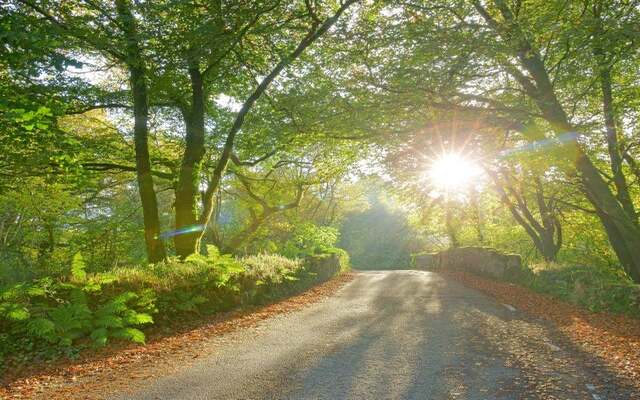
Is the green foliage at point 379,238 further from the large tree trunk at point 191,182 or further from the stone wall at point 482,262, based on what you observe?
the large tree trunk at point 191,182

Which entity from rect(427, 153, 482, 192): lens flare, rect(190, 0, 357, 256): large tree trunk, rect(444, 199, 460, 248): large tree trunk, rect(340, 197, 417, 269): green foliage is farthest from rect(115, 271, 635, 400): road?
rect(340, 197, 417, 269): green foliage

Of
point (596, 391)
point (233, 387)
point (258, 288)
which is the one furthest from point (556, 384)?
point (258, 288)

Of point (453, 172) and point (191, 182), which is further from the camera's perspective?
point (453, 172)

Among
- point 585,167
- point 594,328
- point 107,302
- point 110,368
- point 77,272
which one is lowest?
point 110,368

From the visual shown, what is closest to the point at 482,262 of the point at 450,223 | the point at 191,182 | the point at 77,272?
the point at 450,223

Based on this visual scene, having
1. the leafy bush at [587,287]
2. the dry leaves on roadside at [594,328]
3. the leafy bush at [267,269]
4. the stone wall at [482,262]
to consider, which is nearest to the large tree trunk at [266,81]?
the leafy bush at [267,269]

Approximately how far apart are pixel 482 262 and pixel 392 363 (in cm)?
1670

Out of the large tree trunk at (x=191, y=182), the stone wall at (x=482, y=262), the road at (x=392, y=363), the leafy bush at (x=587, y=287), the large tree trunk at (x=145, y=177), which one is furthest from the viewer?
the stone wall at (x=482, y=262)

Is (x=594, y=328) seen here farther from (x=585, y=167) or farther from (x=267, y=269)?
(x=267, y=269)

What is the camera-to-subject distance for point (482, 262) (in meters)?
21.4

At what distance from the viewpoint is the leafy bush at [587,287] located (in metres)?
10.8

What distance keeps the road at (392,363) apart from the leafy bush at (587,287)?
287 centimetres

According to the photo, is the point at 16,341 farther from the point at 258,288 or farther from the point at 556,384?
the point at 556,384

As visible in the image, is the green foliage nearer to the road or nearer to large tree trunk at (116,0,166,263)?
large tree trunk at (116,0,166,263)
